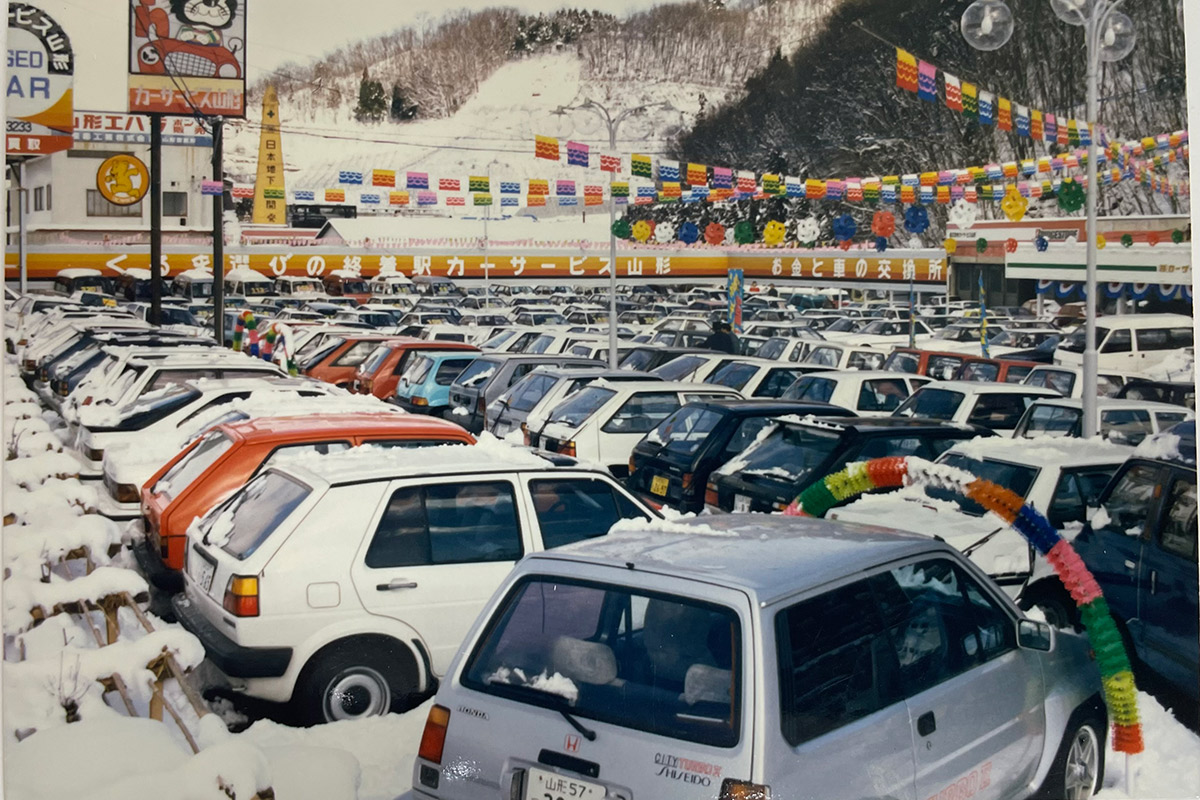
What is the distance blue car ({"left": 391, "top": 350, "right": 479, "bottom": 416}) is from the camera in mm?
13914

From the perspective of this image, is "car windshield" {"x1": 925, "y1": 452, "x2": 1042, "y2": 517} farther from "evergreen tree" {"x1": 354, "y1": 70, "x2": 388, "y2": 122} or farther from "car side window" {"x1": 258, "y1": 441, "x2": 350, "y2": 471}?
"evergreen tree" {"x1": 354, "y1": 70, "x2": 388, "y2": 122}

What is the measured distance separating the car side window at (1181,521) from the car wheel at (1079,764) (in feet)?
5.07

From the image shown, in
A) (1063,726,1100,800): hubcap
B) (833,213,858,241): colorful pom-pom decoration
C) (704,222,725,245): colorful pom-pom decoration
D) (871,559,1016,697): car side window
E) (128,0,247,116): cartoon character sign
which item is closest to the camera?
(871,559,1016,697): car side window

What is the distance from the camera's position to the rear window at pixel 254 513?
5254 millimetres

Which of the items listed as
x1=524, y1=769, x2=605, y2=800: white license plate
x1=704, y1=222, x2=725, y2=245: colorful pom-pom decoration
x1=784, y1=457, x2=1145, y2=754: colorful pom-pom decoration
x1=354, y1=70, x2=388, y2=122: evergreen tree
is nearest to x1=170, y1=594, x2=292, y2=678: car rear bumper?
x1=524, y1=769, x2=605, y2=800: white license plate

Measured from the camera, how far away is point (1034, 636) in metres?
4.29

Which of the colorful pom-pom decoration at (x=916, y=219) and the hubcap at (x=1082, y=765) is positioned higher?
the colorful pom-pom decoration at (x=916, y=219)

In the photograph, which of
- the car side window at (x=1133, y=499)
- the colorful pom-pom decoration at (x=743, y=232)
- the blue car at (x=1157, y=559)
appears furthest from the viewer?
the colorful pom-pom decoration at (x=743, y=232)

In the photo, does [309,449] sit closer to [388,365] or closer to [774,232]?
[774,232]

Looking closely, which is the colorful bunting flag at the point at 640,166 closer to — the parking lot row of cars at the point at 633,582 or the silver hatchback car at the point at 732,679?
the parking lot row of cars at the point at 633,582

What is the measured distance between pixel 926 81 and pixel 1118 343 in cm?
252

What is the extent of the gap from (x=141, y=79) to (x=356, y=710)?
3908 mm

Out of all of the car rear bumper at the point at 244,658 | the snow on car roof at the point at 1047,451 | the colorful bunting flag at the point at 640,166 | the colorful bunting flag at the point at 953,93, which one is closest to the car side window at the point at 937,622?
the car rear bumper at the point at 244,658

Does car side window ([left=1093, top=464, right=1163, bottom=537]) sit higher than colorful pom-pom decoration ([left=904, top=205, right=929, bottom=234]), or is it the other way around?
colorful pom-pom decoration ([left=904, top=205, right=929, bottom=234])
